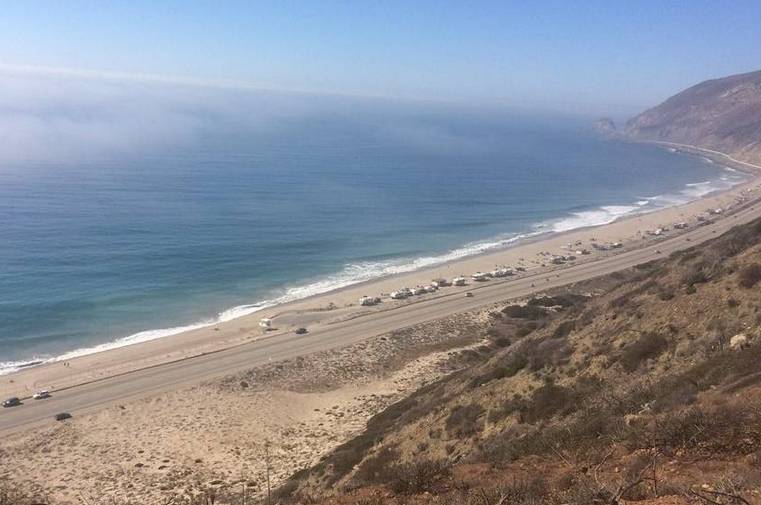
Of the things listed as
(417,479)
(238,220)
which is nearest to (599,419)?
(417,479)

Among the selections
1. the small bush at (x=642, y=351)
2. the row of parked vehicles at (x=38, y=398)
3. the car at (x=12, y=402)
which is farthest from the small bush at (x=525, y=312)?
the car at (x=12, y=402)

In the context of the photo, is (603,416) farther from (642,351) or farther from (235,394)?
(235,394)

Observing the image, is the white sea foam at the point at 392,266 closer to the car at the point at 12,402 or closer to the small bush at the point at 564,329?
the car at the point at 12,402

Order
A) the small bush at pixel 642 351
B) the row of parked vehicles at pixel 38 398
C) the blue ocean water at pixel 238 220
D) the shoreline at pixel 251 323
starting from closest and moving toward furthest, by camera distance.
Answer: the small bush at pixel 642 351
the row of parked vehicles at pixel 38 398
the shoreline at pixel 251 323
the blue ocean water at pixel 238 220

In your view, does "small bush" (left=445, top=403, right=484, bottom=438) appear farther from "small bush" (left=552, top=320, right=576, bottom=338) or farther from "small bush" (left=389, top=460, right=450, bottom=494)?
Answer: "small bush" (left=552, top=320, right=576, bottom=338)

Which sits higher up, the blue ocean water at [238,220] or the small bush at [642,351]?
the blue ocean water at [238,220]

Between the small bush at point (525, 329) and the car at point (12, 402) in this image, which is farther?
the small bush at point (525, 329)
